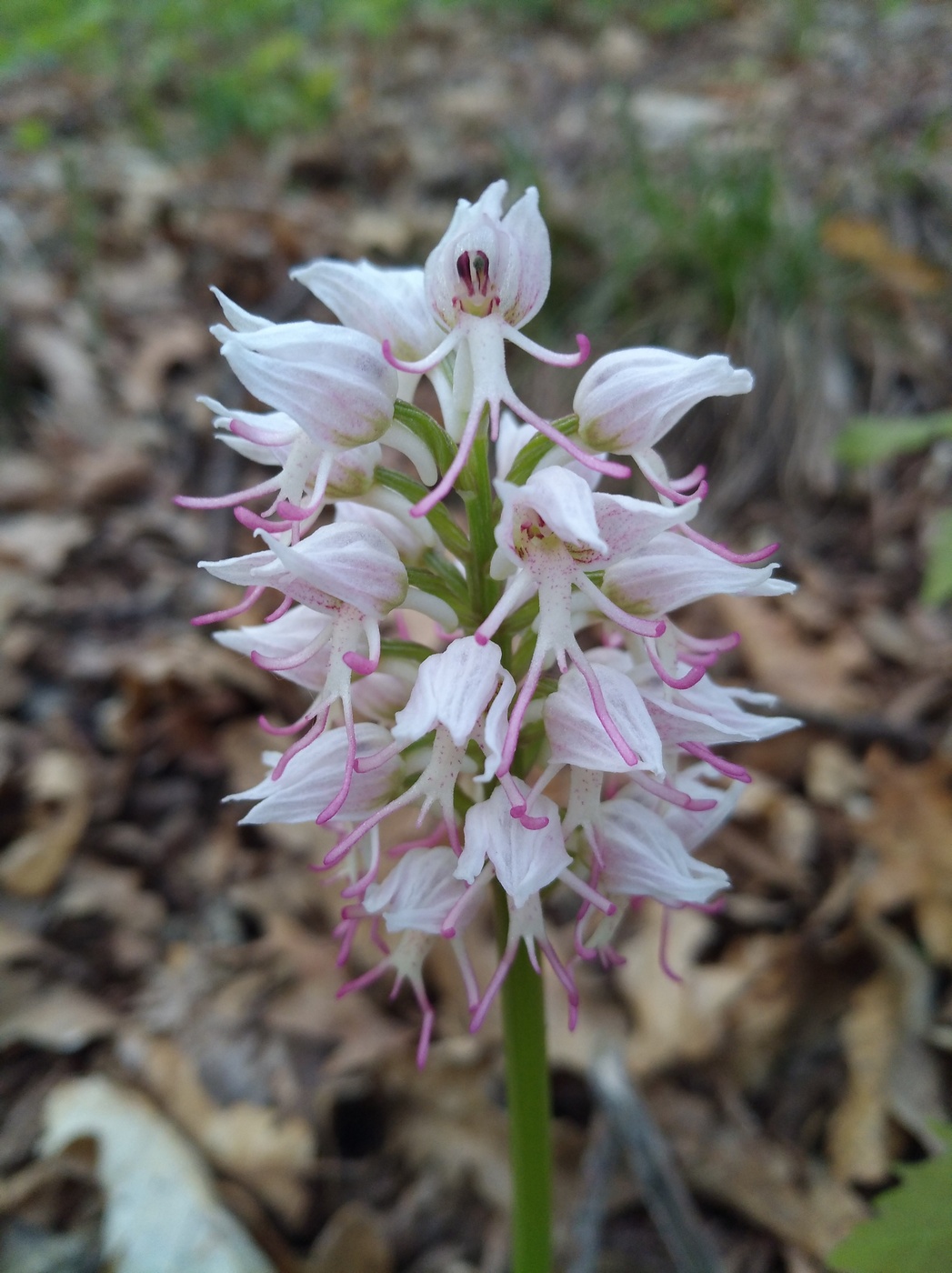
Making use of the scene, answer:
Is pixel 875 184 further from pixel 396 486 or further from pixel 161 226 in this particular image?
pixel 396 486

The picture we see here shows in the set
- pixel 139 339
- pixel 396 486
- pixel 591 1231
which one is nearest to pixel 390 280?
pixel 396 486

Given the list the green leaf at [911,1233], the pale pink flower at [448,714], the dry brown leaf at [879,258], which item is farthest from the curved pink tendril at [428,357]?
the dry brown leaf at [879,258]

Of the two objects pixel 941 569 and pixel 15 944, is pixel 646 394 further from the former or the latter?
pixel 15 944

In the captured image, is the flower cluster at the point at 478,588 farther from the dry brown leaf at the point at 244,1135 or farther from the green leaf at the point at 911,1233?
the dry brown leaf at the point at 244,1135

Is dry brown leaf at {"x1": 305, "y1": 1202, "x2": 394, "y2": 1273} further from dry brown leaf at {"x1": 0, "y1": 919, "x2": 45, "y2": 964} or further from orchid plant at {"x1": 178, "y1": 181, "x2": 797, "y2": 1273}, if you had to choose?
dry brown leaf at {"x1": 0, "y1": 919, "x2": 45, "y2": 964}

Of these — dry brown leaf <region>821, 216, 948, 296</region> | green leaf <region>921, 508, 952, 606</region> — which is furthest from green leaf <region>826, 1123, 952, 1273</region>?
dry brown leaf <region>821, 216, 948, 296</region>

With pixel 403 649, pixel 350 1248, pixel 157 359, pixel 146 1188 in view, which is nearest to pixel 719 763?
pixel 403 649
